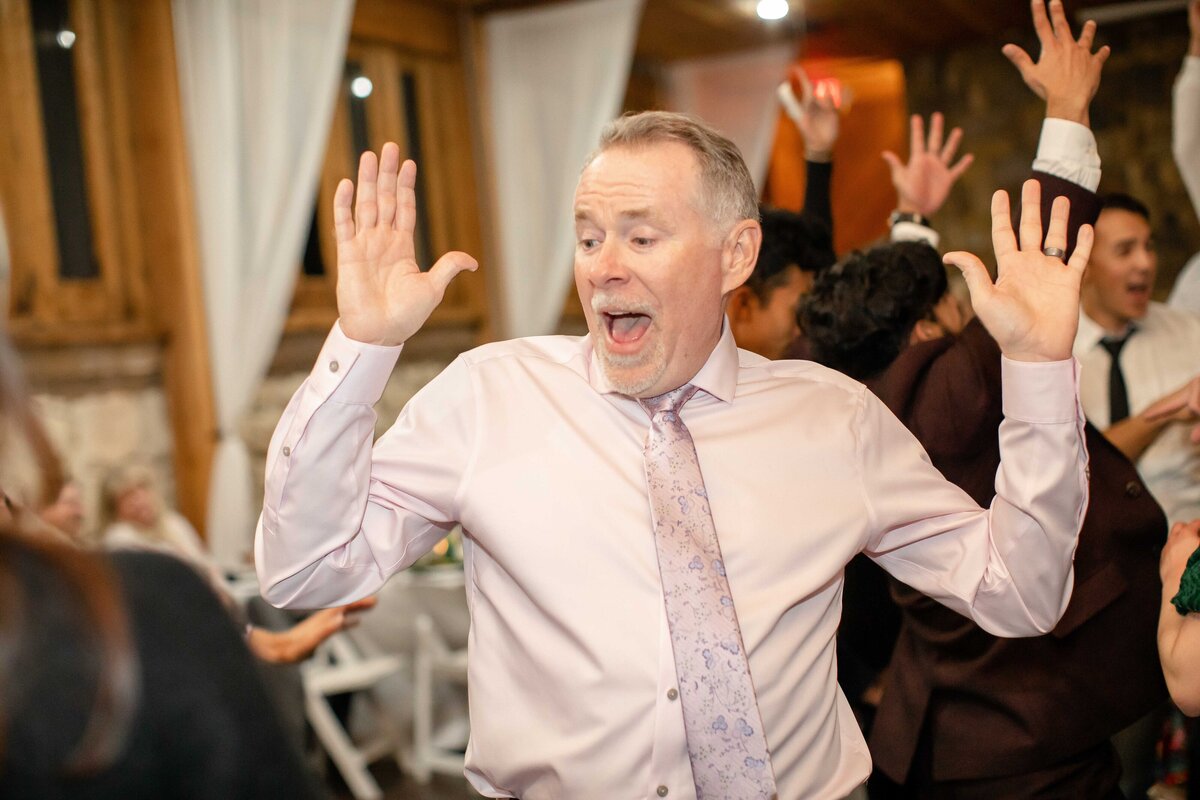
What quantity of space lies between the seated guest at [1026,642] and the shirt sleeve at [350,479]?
80 cm

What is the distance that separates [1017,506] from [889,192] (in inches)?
296

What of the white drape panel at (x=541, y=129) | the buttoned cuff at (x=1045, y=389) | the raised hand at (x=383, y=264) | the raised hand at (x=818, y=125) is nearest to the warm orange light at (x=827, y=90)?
the raised hand at (x=818, y=125)

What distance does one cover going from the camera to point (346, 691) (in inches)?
173

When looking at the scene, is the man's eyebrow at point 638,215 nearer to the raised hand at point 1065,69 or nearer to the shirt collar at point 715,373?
the shirt collar at point 715,373

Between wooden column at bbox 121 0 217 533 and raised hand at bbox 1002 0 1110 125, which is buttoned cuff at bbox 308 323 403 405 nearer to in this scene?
raised hand at bbox 1002 0 1110 125

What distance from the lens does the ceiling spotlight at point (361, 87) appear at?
5.71 metres

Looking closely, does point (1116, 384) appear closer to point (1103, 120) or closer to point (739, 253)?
point (739, 253)

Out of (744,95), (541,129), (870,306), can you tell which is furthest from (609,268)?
(744,95)

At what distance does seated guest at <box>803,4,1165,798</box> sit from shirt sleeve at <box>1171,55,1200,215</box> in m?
1.18

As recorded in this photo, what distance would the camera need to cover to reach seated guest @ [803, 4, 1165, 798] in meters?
1.83

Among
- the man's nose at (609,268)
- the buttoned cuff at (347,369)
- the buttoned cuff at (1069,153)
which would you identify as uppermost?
the buttoned cuff at (1069,153)

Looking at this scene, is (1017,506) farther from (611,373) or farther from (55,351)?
(55,351)

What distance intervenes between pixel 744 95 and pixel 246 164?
307 centimetres

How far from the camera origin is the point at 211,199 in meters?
4.58
